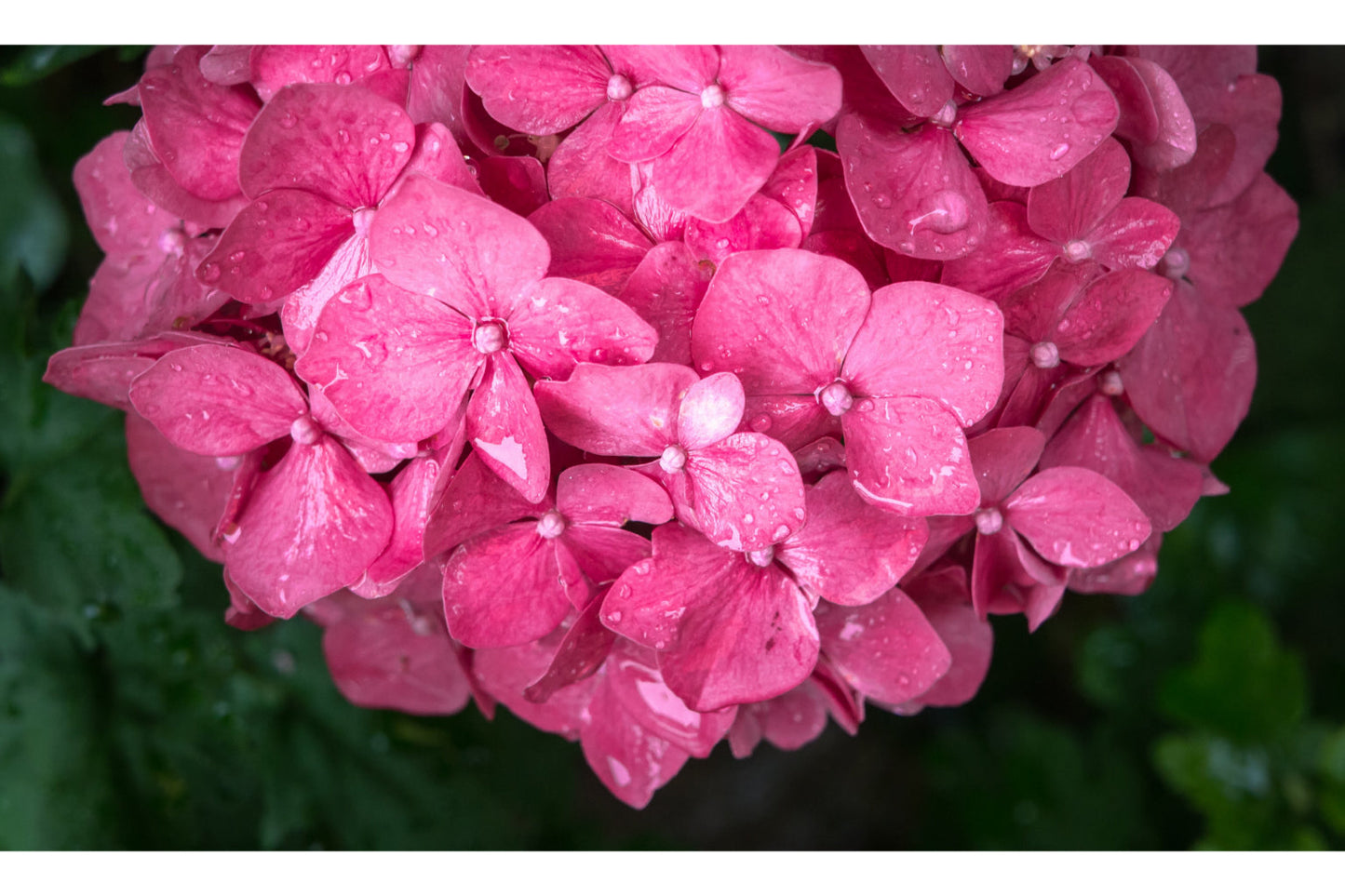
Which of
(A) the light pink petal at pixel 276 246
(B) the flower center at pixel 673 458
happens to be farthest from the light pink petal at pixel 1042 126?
(A) the light pink petal at pixel 276 246

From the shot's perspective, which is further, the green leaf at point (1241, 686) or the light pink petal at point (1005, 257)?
the green leaf at point (1241, 686)

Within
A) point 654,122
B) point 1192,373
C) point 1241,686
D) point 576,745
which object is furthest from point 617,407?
point 1241,686

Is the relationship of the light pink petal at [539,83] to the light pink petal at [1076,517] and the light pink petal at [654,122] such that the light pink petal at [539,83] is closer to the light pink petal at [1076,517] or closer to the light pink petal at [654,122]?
the light pink petal at [654,122]

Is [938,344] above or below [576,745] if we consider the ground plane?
above

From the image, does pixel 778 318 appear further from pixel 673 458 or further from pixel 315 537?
pixel 315 537

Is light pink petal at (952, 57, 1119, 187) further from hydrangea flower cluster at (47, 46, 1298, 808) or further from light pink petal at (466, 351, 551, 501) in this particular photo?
light pink petal at (466, 351, 551, 501)
